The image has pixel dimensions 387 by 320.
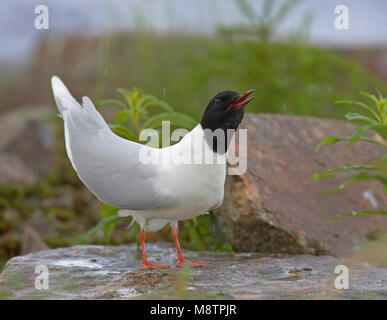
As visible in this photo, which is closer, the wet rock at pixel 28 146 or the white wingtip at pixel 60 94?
the white wingtip at pixel 60 94

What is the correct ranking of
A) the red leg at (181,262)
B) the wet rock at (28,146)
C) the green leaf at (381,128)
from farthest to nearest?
the wet rock at (28,146)
the red leg at (181,262)
the green leaf at (381,128)

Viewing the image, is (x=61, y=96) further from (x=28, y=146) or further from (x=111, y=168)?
(x=28, y=146)

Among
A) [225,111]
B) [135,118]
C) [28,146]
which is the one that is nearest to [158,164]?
[225,111]

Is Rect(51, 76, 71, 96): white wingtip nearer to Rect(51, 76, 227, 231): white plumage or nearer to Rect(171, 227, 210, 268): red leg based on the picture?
Rect(51, 76, 227, 231): white plumage

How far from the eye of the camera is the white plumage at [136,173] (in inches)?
114

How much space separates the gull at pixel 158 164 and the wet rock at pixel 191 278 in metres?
0.38

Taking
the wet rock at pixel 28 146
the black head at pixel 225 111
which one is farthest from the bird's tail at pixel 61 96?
the wet rock at pixel 28 146

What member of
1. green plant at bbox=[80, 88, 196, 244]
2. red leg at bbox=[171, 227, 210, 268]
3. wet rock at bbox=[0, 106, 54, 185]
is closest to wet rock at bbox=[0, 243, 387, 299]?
red leg at bbox=[171, 227, 210, 268]

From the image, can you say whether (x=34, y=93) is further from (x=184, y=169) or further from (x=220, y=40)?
(x=184, y=169)

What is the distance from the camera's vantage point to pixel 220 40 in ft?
21.0

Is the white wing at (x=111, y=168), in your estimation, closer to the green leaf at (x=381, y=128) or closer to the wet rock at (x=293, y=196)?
the wet rock at (x=293, y=196)

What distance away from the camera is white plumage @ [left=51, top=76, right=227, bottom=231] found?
114 inches

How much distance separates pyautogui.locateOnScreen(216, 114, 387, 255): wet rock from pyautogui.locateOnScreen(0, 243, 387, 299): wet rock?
0.17 meters

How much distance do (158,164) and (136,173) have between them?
0.12 m
